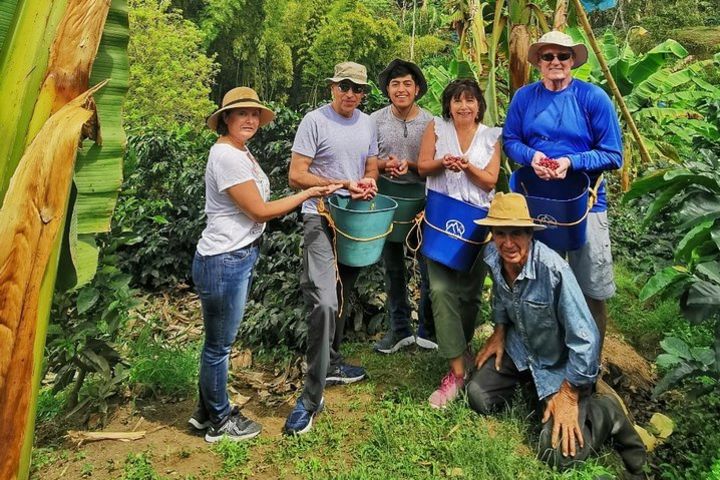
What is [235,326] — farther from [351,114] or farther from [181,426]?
[351,114]

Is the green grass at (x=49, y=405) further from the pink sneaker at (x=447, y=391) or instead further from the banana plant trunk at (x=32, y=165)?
the pink sneaker at (x=447, y=391)

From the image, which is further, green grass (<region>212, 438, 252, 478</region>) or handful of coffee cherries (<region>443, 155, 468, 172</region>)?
handful of coffee cherries (<region>443, 155, 468, 172</region>)

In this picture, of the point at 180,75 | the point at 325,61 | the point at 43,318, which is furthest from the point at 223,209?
the point at 325,61

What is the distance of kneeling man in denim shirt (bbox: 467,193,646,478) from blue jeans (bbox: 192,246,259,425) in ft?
4.07

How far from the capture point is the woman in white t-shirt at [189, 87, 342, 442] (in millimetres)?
2779

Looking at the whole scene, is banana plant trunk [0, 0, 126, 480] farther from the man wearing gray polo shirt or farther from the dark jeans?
the dark jeans

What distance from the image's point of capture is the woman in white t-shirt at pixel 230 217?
109 inches

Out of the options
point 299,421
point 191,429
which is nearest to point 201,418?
point 191,429

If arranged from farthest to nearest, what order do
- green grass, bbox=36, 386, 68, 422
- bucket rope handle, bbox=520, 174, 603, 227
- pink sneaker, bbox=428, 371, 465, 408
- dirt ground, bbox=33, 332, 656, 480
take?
green grass, bbox=36, 386, 68, 422 < pink sneaker, bbox=428, 371, 465, 408 < bucket rope handle, bbox=520, 174, 603, 227 < dirt ground, bbox=33, 332, 656, 480

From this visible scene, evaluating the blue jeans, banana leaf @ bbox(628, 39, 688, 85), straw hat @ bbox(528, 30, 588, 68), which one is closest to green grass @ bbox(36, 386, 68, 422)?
the blue jeans

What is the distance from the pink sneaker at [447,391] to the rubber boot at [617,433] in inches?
29.3

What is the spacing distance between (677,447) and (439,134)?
7.76 feet

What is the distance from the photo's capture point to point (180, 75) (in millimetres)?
14883

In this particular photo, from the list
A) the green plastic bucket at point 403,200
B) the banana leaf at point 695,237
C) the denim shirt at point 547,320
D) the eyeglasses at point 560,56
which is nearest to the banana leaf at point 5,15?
the green plastic bucket at point 403,200
